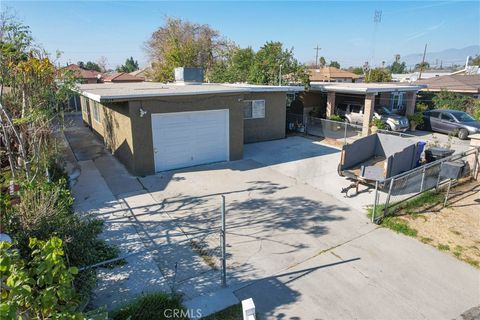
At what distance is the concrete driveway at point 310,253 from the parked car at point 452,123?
11.8 metres

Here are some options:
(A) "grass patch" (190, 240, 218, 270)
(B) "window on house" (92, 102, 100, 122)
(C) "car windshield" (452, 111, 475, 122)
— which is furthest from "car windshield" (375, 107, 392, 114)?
(A) "grass patch" (190, 240, 218, 270)

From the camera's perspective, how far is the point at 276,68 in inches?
802

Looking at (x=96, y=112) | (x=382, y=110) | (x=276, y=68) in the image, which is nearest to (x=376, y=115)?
(x=382, y=110)

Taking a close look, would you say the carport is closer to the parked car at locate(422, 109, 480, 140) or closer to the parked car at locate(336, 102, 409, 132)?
the parked car at locate(336, 102, 409, 132)

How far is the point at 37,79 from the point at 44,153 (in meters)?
2.13

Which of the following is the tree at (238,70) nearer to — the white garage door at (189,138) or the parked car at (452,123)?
the white garage door at (189,138)

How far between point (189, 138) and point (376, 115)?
40.8 ft

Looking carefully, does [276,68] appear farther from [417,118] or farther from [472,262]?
[472,262]

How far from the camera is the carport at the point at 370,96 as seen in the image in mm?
17656

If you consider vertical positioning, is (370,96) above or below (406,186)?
above

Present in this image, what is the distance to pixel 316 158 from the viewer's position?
13.4 metres

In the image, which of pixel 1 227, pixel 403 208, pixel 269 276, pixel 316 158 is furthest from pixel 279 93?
pixel 1 227

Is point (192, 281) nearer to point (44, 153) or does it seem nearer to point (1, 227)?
point (1, 227)

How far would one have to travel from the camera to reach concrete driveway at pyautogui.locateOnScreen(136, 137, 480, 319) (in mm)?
5098
